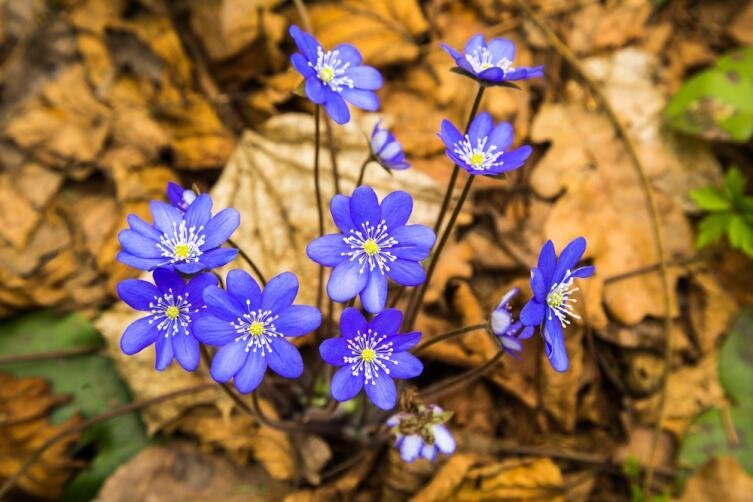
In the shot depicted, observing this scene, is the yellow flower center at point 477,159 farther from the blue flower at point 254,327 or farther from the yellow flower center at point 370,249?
the blue flower at point 254,327

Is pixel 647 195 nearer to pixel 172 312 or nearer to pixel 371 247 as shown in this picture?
pixel 371 247

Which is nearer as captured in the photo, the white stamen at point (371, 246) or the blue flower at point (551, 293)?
the blue flower at point (551, 293)

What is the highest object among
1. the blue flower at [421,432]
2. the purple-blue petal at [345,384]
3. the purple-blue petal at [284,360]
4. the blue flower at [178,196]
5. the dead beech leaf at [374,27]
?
the dead beech leaf at [374,27]

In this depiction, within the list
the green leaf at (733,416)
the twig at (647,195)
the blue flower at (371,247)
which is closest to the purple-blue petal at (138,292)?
the blue flower at (371,247)

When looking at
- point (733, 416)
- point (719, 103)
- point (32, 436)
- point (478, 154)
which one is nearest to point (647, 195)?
point (719, 103)

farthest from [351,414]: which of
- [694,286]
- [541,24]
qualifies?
[541,24]

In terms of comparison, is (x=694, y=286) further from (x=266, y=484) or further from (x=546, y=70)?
(x=266, y=484)

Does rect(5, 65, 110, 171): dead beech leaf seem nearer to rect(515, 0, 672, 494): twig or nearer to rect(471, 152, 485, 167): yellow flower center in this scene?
rect(471, 152, 485, 167): yellow flower center
